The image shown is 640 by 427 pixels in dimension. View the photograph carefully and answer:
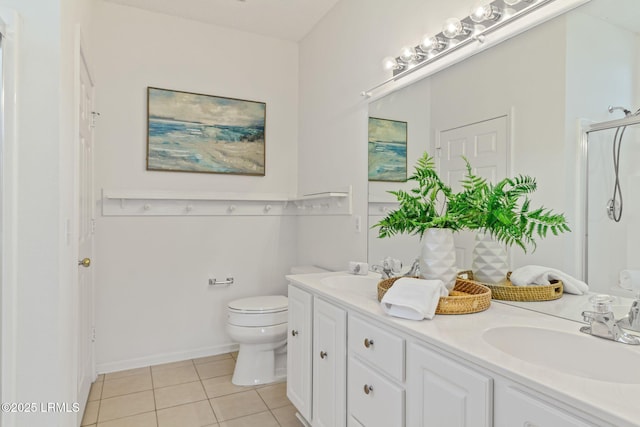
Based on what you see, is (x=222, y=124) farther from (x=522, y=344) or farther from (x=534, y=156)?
(x=522, y=344)

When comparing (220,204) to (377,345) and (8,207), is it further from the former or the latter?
(377,345)

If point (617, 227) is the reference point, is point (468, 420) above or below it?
below

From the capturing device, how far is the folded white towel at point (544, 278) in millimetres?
1309

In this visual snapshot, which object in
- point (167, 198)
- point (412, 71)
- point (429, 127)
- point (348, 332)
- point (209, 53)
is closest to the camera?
point (348, 332)

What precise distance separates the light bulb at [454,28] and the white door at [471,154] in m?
0.42

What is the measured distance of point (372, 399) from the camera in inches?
53.9

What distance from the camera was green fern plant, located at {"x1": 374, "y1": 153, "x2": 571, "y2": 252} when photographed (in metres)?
1.37

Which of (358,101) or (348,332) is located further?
(358,101)

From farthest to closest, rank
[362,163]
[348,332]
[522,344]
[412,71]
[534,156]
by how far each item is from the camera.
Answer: [362,163] < [412,71] < [348,332] < [534,156] < [522,344]

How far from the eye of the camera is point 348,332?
1.55m

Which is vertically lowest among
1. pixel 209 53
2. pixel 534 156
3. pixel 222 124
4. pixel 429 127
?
pixel 534 156

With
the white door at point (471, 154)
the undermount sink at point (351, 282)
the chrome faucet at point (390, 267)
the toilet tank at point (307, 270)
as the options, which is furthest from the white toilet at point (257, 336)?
the white door at point (471, 154)

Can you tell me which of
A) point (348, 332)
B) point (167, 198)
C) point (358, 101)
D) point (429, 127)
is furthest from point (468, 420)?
point (167, 198)

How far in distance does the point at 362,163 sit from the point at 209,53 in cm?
160
